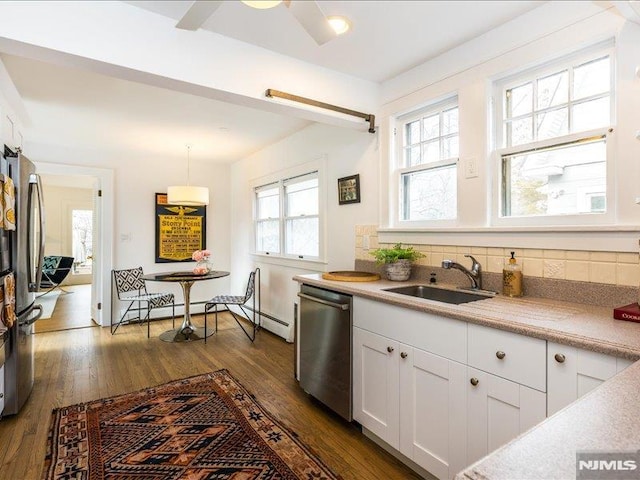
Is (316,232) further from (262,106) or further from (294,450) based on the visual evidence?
(294,450)

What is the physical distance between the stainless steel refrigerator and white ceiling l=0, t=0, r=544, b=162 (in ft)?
2.43

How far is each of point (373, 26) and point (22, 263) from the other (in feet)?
9.07

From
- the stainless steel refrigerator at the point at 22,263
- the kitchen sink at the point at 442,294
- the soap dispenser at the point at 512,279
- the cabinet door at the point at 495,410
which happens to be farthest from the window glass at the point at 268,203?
the cabinet door at the point at 495,410

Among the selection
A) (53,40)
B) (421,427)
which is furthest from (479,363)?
(53,40)

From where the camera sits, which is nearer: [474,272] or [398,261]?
[474,272]

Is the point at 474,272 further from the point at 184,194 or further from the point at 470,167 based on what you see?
the point at 184,194

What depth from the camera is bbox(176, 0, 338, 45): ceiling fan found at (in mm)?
1243

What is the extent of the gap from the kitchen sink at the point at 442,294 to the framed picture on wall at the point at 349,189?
1.06 meters

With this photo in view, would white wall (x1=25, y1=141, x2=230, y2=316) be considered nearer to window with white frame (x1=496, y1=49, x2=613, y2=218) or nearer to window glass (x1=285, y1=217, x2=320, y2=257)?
window glass (x1=285, y1=217, x2=320, y2=257)

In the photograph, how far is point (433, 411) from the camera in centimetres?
171

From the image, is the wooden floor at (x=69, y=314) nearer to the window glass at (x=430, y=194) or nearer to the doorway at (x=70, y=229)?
the doorway at (x=70, y=229)

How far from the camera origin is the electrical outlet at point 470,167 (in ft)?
7.20

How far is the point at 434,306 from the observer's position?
66.7 inches

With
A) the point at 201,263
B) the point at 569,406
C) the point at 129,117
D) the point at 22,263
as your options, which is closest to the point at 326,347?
the point at 569,406
